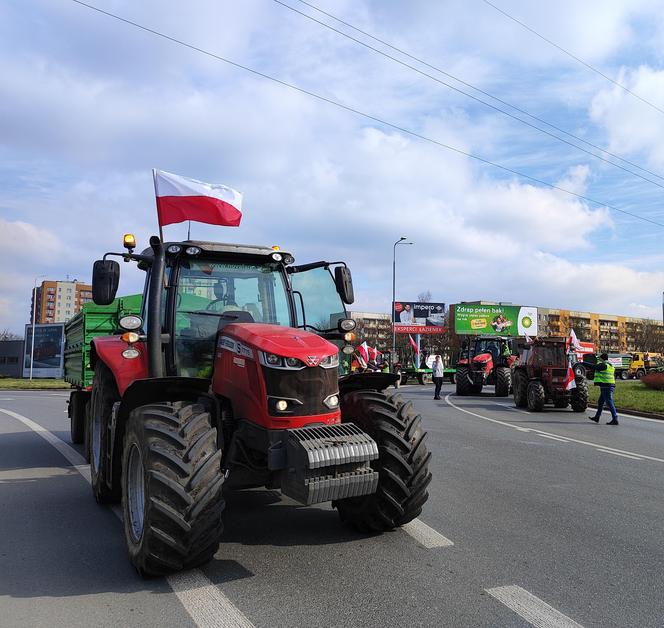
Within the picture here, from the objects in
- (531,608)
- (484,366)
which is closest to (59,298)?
(484,366)

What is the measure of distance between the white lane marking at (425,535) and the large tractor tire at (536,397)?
13.3 meters

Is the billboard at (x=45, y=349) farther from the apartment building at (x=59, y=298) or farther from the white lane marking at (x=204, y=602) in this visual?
the white lane marking at (x=204, y=602)

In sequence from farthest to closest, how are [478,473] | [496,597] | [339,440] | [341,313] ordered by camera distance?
[478,473] → [341,313] → [339,440] → [496,597]

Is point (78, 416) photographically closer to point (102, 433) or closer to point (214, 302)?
point (102, 433)

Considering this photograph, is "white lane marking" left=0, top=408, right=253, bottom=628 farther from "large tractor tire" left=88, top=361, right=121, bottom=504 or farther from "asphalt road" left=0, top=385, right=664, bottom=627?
"large tractor tire" left=88, top=361, right=121, bottom=504

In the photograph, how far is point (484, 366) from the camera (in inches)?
1030

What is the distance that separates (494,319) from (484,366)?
3042cm

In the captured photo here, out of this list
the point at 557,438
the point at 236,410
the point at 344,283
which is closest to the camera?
the point at 236,410

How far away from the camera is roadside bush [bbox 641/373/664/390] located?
83.2ft

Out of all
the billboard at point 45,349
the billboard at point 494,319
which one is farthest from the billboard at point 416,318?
the billboard at point 45,349

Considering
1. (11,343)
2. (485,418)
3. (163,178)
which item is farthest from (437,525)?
(11,343)

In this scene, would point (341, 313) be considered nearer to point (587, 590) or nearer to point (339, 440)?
point (339, 440)

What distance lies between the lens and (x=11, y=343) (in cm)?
6094

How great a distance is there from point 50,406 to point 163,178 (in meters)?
14.2
